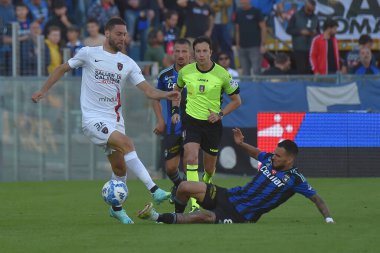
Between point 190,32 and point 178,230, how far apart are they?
13904 mm

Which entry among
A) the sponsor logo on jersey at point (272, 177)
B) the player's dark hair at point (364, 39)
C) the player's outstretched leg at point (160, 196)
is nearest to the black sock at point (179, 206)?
the player's outstretched leg at point (160, 196)

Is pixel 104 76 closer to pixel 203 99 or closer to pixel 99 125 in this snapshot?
pixel 99 125

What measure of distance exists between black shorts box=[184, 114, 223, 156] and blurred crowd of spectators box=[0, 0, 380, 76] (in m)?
8.47

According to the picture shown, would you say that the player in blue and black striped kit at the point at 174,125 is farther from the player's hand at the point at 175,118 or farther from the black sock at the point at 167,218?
the black sock at the point at 167,218

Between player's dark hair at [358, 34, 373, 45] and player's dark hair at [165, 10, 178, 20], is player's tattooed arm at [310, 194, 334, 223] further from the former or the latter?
player's dark hair at [165, 10, 178, 20]

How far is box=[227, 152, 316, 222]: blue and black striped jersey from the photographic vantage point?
484 inches

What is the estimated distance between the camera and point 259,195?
1232 centimetres

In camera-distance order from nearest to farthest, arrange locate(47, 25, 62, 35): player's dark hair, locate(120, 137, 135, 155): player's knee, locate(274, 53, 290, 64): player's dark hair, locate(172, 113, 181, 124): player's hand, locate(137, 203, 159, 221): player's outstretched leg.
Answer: locate(137, 203, 159, 221): player's outstretched leg → locate(120, 137, 135, 155): player's knee → locate(172, 113, 181, 124): player's hand → locate(47, 25, 62, 35): player's dark hair → locate(274, 53, 290, 64): player's dark hair

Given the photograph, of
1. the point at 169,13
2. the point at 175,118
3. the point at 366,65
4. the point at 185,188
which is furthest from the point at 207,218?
the point at 169,13

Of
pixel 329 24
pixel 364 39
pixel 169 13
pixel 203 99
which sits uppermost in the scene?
pixel 169 13

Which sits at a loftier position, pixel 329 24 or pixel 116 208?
pixel 329 24

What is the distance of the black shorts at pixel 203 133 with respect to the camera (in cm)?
1447

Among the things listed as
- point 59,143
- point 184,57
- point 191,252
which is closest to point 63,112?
point 59,143

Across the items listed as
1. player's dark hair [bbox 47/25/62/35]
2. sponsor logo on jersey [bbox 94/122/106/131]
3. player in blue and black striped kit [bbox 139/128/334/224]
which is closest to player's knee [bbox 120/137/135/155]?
sponsor logo on jersey [bbox 94/122/106/131]
